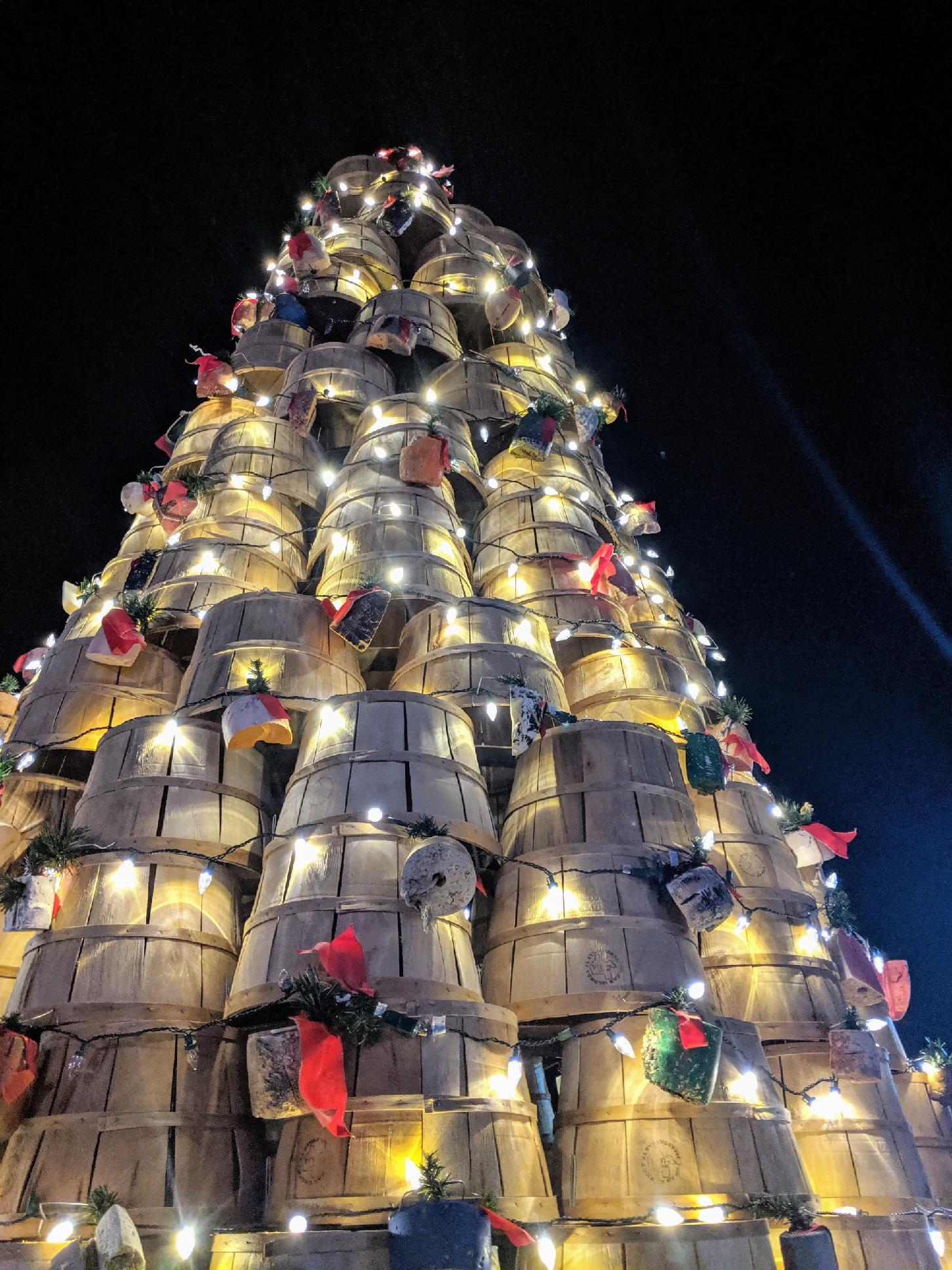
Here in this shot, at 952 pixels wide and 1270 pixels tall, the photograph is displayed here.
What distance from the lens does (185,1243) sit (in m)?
3.15

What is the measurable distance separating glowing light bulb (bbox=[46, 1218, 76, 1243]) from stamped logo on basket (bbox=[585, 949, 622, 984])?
2480 millimetres

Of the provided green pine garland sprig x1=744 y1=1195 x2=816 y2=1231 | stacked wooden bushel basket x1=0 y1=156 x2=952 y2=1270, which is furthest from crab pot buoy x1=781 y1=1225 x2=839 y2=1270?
stacked wooden bushel basket x1=0 y1=156 x2=952 y2=1270

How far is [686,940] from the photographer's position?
4367mm

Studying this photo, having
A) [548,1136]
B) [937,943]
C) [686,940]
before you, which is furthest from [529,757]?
[937,943]

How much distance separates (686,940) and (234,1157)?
254 centimetres

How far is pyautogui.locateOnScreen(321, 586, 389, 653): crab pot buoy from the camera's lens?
5.47m

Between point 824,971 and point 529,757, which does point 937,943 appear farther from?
point 529,757

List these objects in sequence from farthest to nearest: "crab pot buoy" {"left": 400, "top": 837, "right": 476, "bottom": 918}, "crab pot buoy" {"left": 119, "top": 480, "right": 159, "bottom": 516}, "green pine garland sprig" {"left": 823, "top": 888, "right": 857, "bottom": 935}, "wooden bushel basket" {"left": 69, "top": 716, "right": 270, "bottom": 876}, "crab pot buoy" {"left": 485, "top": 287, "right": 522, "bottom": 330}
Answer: "crab pot buoy" {"left": 485, "top": 287, "right": 522, "bottom": 330}
"crab pot buoy" {"left": 119, "top": 480, "right": 159, "bottom": 516}
"green pine garland sprig" {"left": 823, "top": 888, "right": 857, "bottom": 935}
"wooden bushel basket" {"left": 69, "top": 716, "right": 270, "bottom": 876}
"crab pot buoy" {"left": 400, "top": 837, "right": 476, "bottom": 918}

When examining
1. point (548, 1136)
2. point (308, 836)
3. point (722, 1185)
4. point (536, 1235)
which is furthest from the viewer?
point (548, 1136)

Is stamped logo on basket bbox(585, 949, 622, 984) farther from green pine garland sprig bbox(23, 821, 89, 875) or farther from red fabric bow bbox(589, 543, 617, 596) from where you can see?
red fabric bow bbox(589, 543, 617, 596)

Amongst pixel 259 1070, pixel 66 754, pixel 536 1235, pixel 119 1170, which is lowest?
pixel 536 1235

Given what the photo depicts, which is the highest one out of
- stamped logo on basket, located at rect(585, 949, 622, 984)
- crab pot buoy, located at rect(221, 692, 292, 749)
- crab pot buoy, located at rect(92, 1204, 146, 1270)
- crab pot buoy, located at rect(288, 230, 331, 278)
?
crab pot buoy, located at rect(288, 230, 331, 278)

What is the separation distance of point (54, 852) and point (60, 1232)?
68.1 inches

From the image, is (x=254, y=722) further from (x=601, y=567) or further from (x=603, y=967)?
(x=601, y=567)
